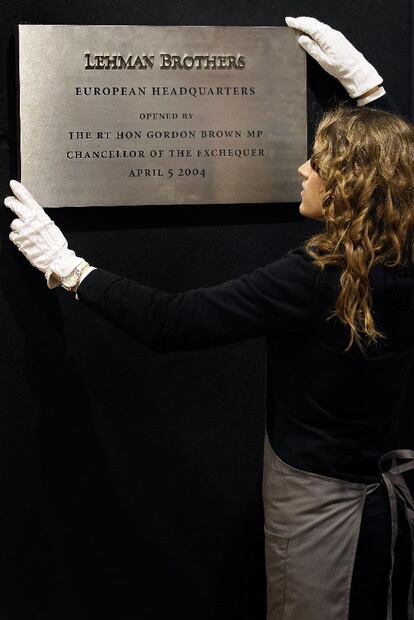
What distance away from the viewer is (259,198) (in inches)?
62.6

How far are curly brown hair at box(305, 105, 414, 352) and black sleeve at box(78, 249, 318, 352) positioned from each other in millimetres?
45

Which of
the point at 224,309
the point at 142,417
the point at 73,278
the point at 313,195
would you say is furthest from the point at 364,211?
the point at 142,417

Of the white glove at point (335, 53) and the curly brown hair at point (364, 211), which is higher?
the white glove at point (335, 53)

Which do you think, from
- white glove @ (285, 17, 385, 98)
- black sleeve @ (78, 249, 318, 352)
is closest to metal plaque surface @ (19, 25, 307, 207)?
white glove @ (285, 17, 385, 98)

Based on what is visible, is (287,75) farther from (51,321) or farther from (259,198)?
(51,321)

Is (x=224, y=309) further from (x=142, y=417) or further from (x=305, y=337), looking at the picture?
(x=142, y=417)

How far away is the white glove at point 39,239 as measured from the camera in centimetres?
132

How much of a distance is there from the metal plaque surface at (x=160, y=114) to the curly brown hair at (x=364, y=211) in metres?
0.40

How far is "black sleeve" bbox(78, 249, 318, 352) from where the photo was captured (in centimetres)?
117

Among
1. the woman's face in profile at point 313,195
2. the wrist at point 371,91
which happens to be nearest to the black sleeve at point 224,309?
the woman's face in profile at point 313,195

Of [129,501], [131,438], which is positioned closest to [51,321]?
[131,438]

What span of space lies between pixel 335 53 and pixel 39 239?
0.66 meters

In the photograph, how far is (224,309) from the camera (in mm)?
1185

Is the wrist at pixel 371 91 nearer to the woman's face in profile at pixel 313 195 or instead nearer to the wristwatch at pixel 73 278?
the woman's face in profile at pixel 313 195
